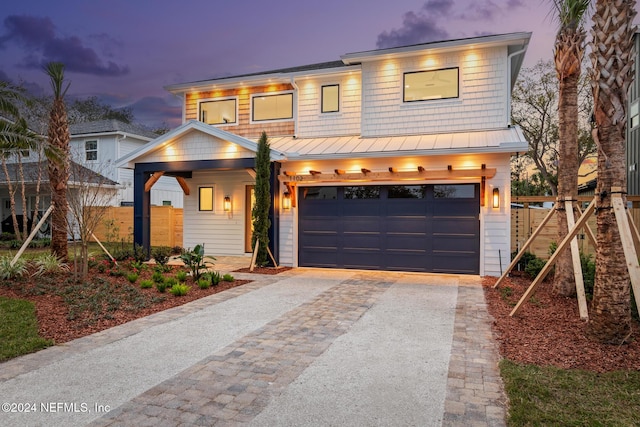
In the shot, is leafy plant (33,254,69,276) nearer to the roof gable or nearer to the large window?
the roof gable

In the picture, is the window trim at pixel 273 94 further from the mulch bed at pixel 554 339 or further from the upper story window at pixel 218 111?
the mulch bed at pixel 554 339

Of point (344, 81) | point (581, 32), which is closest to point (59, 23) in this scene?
point (344, 81)

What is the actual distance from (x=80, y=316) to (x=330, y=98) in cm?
923

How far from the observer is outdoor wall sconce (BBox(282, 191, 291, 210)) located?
11367 mm

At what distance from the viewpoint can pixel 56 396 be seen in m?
3.42

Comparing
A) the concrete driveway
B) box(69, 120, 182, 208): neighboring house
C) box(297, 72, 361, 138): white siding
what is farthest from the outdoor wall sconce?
box(69, 120, 182, 208): neighboring house

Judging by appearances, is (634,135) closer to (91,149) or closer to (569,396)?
(569,396)

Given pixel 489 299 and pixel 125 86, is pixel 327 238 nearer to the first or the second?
pixel 489 299

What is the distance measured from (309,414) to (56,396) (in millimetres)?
2115

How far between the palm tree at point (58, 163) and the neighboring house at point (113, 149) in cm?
1154

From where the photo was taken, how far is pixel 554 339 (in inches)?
193

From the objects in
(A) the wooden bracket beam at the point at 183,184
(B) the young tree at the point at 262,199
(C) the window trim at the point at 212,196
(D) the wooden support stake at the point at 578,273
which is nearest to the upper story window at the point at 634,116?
(D) the wooden support stake at the point at 578,273

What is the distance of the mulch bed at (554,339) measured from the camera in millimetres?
4207

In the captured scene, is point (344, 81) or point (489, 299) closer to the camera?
point (489, 299)
